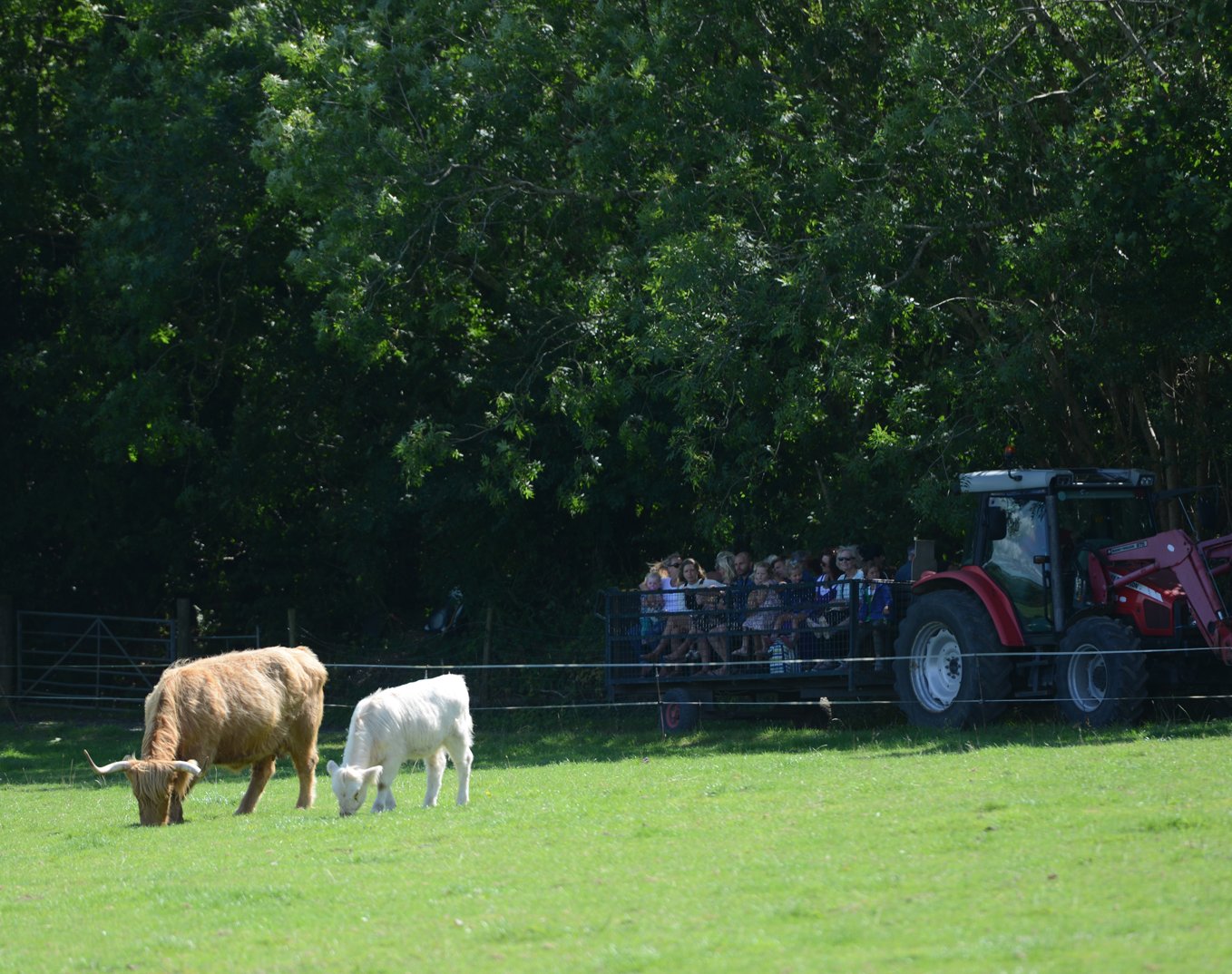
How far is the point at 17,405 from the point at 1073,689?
20600mm

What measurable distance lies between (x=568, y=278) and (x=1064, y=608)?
10.4 metres

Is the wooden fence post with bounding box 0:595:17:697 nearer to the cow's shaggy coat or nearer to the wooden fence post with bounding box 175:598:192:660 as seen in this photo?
the wooden fence post with bounding box 175:598:192:660

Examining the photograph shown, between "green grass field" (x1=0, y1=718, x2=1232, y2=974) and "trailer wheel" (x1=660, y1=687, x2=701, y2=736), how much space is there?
4.78 m

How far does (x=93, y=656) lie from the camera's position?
92.9 ft

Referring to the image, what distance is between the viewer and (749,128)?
63.8 feet

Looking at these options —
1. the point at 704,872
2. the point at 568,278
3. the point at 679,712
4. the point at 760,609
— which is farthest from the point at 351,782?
the point at 568,278

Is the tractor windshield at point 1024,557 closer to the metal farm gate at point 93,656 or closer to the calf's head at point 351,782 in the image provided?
the calf's head at point 351,782

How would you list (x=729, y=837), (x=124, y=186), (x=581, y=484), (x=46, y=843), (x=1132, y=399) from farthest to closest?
(x=124, y=186), (x=581, y=484), (x=1132, y=399), (x=46, y=843), (x=729, y=837)

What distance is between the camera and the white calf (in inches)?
492

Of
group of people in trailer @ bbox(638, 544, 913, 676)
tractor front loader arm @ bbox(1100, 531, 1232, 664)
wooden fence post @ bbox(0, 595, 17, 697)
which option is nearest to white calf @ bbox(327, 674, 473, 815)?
group of people in trailer @ bbox(638, 544, 913, 676)

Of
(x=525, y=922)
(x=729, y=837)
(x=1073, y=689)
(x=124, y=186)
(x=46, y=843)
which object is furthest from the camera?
(x=124, y=186)

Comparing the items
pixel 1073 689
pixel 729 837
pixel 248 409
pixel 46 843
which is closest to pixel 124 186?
pixel 248 409

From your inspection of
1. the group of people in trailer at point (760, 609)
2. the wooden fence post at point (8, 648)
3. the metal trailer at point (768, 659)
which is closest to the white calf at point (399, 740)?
the metal trailer at point (768, 659)

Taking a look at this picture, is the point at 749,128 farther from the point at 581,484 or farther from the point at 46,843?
the point at 46,843
